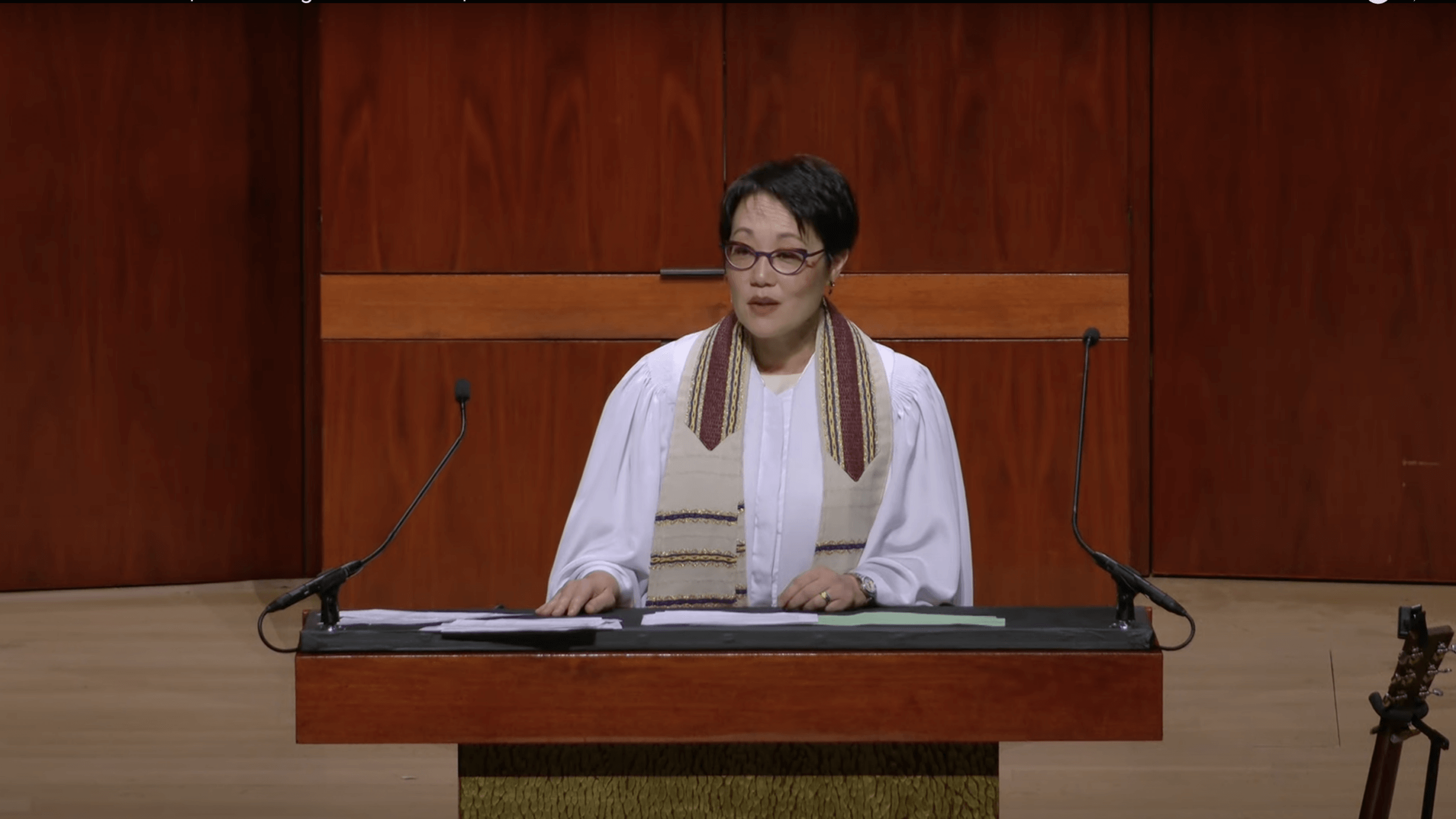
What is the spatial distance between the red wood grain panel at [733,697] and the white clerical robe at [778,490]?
622 mm

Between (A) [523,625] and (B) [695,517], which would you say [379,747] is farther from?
(A) [523,625]

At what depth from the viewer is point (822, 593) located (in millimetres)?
2230

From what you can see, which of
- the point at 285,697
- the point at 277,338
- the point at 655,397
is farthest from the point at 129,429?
the point at 655,397

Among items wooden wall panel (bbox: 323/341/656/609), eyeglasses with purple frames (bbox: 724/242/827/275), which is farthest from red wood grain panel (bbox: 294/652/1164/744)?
wooden wall panel (bbox: 323/341/656/609)

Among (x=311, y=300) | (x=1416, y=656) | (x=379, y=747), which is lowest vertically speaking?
(x=379, y=747)

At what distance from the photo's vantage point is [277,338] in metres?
6.59

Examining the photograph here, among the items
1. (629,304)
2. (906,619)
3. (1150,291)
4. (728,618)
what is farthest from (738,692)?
(1150,291)

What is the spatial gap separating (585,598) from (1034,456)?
10.9 ft

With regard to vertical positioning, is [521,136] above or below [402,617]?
above

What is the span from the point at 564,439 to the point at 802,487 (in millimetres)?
2770

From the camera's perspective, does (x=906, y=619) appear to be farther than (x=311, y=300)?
No

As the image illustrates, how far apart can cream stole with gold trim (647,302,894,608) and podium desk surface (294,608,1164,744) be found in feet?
2.28

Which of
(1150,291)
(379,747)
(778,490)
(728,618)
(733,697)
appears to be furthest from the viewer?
(1150,291)

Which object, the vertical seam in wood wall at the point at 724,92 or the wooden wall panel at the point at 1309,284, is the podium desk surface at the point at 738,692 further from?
the wooden wall panel at the point at 1309,284
